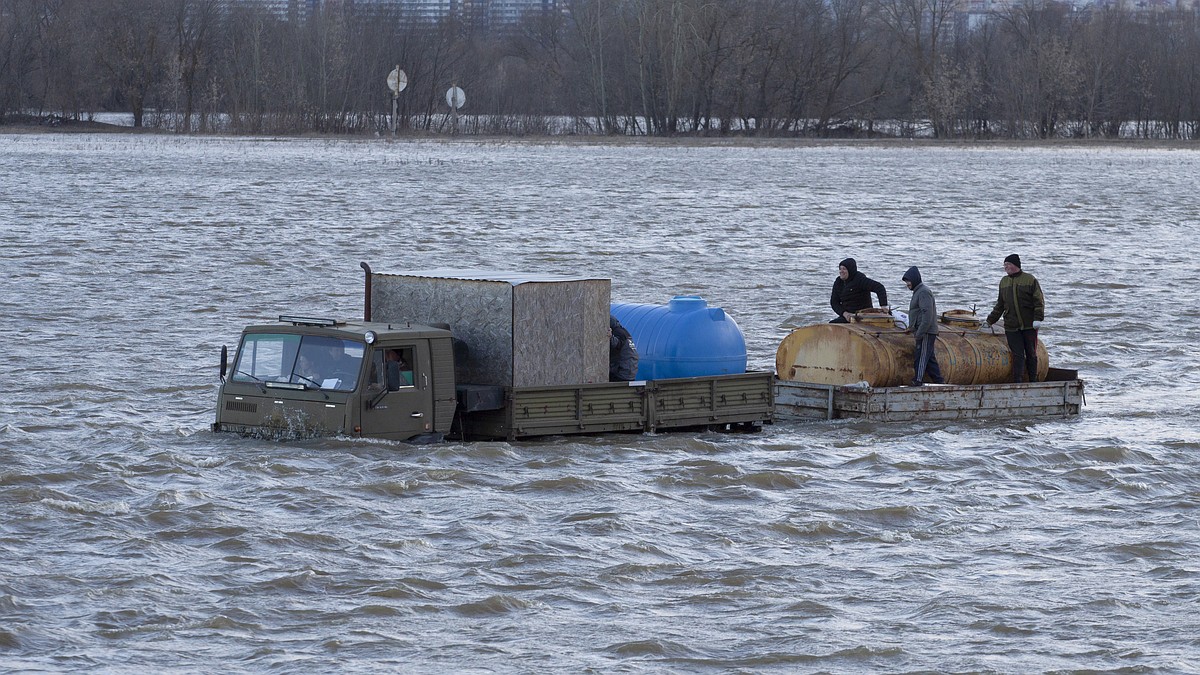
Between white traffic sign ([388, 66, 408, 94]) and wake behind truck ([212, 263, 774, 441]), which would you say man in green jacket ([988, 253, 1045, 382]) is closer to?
wake behind truck ([212, 263, 774, 441])

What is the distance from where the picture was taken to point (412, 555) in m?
14.9

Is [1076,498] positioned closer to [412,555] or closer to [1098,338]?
[412,555]

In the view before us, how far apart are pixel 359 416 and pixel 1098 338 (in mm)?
16241

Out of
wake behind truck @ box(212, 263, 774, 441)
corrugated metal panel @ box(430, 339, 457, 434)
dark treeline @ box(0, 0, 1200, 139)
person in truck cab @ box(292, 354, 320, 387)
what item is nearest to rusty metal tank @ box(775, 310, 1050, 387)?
wake behind truck @ box(212, 263, 774, 441)

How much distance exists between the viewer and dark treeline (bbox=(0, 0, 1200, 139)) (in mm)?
110438

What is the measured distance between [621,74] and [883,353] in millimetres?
94593

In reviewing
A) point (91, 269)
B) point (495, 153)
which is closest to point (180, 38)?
point (495, 153)

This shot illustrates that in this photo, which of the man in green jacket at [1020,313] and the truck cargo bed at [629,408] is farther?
the man in green jacket at [1020,313]

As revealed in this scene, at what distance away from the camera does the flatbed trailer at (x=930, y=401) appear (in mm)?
20891

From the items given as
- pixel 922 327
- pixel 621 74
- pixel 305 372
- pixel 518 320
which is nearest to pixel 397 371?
pixel 305 372

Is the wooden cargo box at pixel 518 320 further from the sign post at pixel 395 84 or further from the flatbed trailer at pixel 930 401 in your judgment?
the sign post at pixel 395 84

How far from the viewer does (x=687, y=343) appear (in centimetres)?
2016

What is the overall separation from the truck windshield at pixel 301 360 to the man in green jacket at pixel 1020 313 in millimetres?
8056

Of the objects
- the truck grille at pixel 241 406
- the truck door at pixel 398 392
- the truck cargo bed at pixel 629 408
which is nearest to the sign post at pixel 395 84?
the truck cargo bed at pixel 629 408
